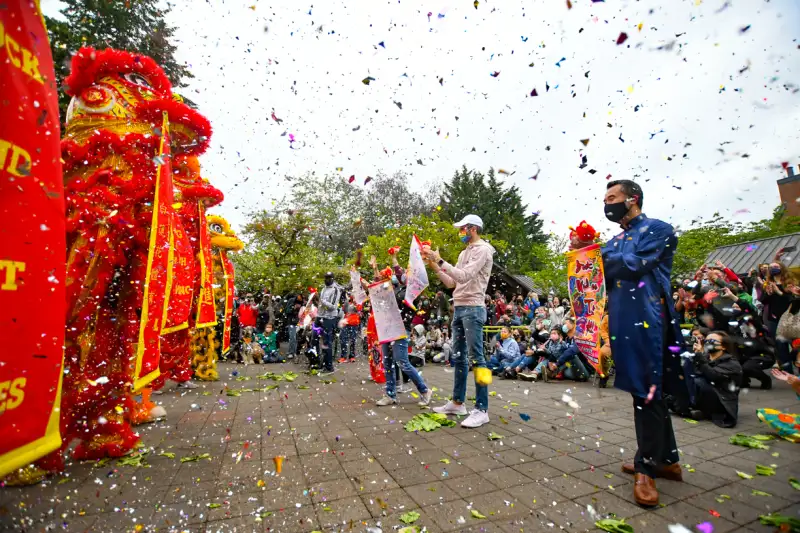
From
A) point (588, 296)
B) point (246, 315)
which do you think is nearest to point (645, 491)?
point (588, 296)

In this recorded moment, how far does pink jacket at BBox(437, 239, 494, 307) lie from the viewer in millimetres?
4211

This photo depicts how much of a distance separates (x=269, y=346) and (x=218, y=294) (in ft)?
17.6

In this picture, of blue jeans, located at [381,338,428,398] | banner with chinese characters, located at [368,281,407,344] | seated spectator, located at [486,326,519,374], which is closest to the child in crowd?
seated spectator, located at [486,326,519,374]

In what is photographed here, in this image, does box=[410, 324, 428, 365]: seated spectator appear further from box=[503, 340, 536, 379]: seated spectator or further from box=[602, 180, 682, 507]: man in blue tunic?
box=[602, 180, 682, 507]: man in blue tunic

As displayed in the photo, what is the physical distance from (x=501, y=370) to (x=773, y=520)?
618cm

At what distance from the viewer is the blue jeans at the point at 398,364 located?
16.9ft

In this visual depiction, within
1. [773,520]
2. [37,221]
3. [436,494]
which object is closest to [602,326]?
[773,520]

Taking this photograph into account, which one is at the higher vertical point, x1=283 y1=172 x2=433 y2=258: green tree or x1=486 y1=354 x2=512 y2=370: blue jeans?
x1=283 y1=172 x2=433 y2=258: green tree

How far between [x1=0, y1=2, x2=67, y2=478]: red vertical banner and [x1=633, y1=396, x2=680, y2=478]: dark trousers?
3040 mm

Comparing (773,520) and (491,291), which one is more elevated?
(491,291)

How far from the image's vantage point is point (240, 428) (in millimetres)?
4098

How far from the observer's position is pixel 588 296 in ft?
13.8

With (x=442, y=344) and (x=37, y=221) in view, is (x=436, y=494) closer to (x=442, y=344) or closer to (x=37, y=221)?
(x=37, y=221)

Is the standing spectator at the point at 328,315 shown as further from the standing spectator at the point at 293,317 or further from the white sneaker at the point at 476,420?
the white sneaker at the point at 476,420
